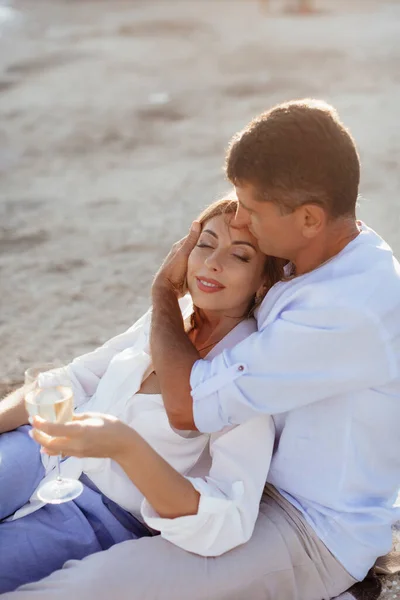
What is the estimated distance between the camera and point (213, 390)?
3133 millimetres

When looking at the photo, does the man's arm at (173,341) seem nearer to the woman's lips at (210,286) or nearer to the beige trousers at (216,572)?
the woman's lips at (210,286)

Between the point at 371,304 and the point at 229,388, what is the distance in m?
0.54

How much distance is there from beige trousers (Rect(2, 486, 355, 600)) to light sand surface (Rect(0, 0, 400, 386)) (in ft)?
8.71

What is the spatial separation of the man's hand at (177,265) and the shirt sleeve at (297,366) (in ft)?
2.08

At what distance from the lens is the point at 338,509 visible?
324cm

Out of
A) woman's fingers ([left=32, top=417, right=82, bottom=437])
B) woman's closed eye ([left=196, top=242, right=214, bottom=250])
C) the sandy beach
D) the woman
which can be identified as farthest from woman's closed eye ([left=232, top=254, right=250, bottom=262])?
the sandy beach

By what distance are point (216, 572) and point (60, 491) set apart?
2.10 feet

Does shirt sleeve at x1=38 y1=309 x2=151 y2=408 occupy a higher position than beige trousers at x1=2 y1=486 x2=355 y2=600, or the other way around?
shirt sleeve at x1=38 y1=309 x2=151 y2=408

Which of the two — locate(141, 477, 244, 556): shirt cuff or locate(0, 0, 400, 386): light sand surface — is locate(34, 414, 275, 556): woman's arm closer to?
locate(141, 477, 244, 556): shirt cuff

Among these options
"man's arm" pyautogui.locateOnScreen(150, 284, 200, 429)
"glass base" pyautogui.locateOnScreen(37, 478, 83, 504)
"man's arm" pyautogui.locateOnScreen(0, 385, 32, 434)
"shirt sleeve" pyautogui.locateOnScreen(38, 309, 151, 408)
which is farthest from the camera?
"shirt sleeve" pyautogui.locateOnScreen(38, 309, 151, 408)

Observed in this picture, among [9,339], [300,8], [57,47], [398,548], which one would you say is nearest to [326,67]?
[57,47]

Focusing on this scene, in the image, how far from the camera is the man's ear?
312 centimetres

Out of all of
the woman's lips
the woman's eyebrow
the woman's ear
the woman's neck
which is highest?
the woman's eyebrow

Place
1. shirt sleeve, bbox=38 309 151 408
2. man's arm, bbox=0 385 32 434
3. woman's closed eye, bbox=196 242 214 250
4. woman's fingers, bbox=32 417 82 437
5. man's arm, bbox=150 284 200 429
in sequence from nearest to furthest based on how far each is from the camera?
woman's fingers, bbox=32 417 82 437 → man's arm, bbox=150 284 200 429 → woman's closed eye, bbox=196 242 214 250 → man's arm, bbox=0 385 32 434 → shirt sleeve, bbox=38 309 151 408
